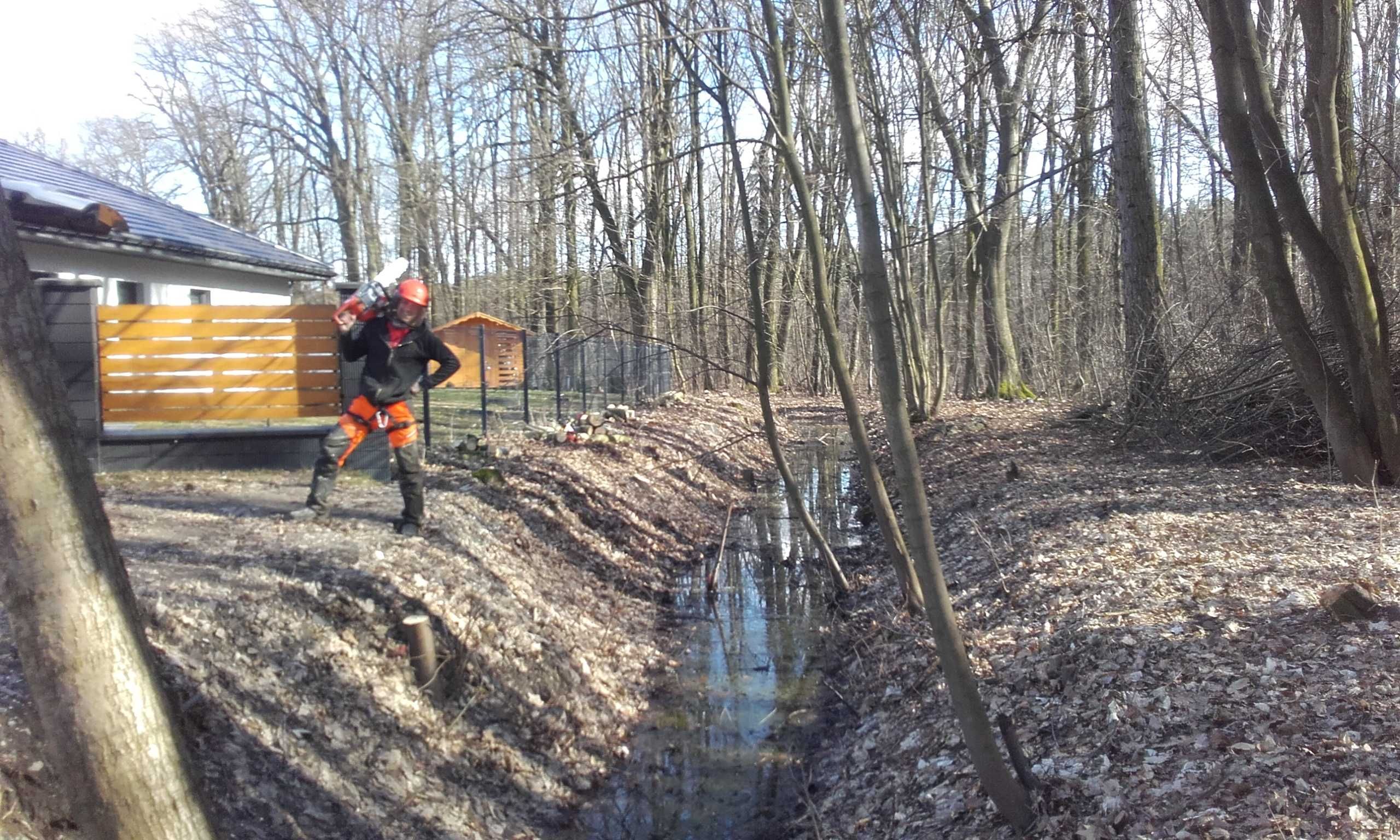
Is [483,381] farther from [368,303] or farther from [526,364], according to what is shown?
[368,303]

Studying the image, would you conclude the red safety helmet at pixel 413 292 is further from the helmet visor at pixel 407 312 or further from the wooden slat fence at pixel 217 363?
the wooden slat fence at pixel 217 363

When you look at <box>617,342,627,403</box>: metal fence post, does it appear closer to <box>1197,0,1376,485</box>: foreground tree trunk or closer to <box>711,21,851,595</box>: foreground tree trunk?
<box>711,21,851,595</box>: foreground tree trunk


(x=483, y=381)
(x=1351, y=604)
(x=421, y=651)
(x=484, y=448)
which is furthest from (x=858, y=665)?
(x=483, y=381)

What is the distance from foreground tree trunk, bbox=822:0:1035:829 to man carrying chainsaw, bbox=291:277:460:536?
403cm

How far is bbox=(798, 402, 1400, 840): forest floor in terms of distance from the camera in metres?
3.67

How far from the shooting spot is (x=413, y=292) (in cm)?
738

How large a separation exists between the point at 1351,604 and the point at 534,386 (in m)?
13.2

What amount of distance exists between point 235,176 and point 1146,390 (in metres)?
39.3

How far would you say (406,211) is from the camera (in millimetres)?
37844

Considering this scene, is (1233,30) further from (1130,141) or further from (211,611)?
(211,611)

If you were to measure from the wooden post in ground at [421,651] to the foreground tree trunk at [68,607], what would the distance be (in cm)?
260

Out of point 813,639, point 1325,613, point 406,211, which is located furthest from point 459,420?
point 406,211

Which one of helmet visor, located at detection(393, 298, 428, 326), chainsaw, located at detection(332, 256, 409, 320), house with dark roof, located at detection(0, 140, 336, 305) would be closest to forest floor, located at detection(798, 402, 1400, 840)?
helmet visor, located at detection(393, 298, 428, 326)

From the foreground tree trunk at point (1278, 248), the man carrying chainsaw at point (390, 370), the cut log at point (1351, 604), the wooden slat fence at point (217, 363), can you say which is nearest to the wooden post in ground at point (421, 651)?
A: the man carrying chainsaw at point (390, 370)
